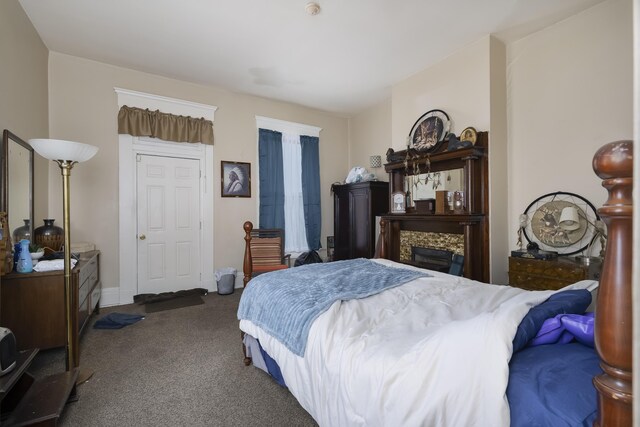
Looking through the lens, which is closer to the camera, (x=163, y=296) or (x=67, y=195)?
(x=67, y=195)

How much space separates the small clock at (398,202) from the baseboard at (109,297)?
368 centimetres

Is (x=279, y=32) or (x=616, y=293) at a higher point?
(x=279, y=32)

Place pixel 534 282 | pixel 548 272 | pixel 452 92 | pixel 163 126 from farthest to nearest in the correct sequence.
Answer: pixel 163 126 → pixel 452 92 → pixel 534 282 → pixel 548 272

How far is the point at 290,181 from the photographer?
16.1 feet

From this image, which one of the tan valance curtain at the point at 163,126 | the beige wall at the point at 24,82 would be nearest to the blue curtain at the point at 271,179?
the tan valance curtain at the point at 163,126

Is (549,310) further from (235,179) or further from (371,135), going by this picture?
(371,135)

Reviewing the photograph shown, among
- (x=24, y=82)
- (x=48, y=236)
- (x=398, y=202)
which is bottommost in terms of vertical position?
(x=48, y=236)

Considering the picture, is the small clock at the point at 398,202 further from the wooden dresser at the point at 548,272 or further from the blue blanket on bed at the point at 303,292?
the blue blanket on bed at the point at 303,292

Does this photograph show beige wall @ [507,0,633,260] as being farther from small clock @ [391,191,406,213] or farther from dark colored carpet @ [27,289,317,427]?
dark colored carpet @ [27,289,317,427]

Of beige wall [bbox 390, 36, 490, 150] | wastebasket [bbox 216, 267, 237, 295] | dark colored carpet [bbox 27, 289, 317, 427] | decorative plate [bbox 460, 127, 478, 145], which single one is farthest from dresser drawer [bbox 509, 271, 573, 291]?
wastebasket [bbox 216, 267, 237, 295]

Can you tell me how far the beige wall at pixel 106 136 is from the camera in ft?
11.0

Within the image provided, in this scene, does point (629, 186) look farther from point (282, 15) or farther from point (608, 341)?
point (282, 15)

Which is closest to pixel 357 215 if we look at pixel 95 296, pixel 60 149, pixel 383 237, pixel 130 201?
pixel 383 237

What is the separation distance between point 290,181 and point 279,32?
236 centimetres
